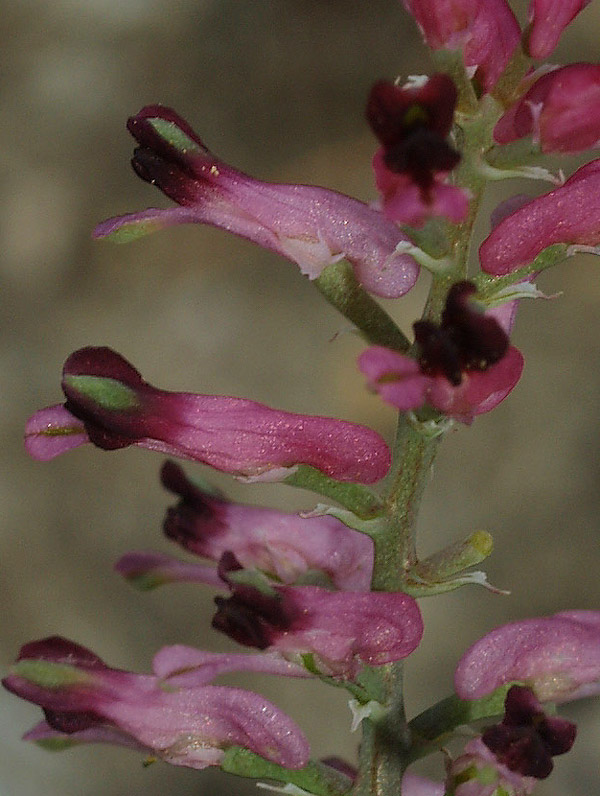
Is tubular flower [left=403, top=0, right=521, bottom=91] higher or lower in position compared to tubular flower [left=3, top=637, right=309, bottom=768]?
higher

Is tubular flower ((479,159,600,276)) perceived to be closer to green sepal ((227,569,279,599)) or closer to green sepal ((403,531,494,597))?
green sepal ((403,531,494,597))

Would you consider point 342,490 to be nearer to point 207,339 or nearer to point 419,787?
point 419,787

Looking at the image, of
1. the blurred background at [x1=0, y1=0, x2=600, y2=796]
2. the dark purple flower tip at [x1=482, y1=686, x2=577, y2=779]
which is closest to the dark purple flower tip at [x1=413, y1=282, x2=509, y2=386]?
the dark purple flower tip at [x1=482, y1=686, x2=577, y2=779]

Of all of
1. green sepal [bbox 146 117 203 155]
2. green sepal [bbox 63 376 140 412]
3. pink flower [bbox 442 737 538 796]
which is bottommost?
pink flower [bbox 442 737 538 796]

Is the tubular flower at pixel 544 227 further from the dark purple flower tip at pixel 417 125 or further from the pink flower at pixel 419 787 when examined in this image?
the pink flower at pixel 419 787

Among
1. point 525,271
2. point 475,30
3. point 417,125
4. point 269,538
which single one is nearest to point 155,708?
point 269,538

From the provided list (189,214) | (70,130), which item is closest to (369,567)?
(189,214)
